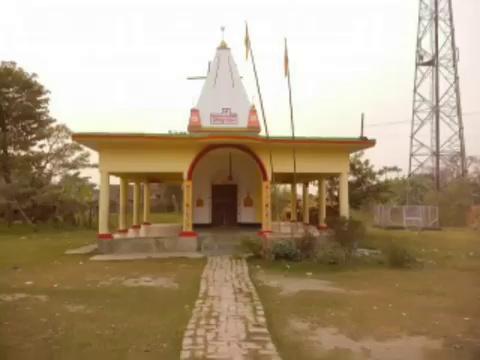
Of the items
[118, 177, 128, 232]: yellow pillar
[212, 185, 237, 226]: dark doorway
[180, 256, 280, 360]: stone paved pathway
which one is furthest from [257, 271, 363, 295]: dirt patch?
[118, 177, 128, 232]: yellow pillar

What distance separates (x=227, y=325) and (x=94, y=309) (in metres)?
2.50

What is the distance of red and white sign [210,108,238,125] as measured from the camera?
17.2 m

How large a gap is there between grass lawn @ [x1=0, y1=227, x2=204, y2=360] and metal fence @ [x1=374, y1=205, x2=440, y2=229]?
1640 cm

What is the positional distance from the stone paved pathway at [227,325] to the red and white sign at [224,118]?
28.4ft

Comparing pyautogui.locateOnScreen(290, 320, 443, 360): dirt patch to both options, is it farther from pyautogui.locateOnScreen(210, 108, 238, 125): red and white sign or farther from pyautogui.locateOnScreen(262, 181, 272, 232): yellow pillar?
pyautogui.locateOnScreen(210, 108, 238, 125): red and white sign

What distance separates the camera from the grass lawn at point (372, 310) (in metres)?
5.59

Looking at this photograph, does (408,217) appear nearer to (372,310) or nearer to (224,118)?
(224,118)

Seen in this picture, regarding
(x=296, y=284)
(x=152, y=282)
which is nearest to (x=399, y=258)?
(x=296, y=284)

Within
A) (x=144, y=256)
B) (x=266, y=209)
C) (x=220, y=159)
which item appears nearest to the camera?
(x=144, y=256)

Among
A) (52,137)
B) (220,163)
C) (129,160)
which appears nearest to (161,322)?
(129,160)

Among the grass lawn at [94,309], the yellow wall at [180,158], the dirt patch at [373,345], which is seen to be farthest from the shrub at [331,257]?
the dirt patch at [373,345]

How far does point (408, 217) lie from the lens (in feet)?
83.6

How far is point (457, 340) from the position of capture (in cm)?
593

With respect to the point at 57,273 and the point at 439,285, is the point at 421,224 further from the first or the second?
the point at 57,273
